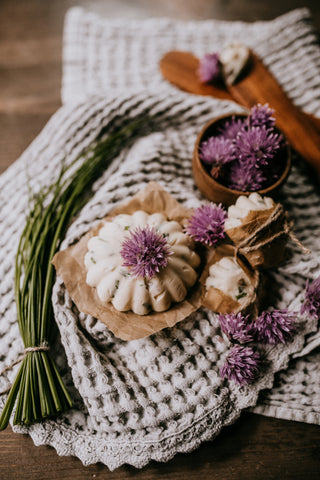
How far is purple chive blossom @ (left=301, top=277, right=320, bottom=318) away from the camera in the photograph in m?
0.58

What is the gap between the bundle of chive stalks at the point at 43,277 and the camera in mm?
558

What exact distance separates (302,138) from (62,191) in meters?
0.46

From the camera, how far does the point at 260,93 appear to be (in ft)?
2.46

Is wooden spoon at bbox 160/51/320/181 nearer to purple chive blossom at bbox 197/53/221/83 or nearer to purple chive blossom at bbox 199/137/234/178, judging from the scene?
purple chive blossom at bbox 197/53/221/83

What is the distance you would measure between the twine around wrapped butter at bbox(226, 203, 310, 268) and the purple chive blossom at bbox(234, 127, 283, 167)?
84mm

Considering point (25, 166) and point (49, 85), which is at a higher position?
point (49, 85)

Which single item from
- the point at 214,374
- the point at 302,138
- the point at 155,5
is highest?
the point at 155,5

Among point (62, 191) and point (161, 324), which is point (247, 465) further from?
point (62, 191)

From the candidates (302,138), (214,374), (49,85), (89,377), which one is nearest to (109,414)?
(89,377)

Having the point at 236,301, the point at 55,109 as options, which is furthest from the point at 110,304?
the point at 55,109

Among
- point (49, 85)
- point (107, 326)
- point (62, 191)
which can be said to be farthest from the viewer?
point (49, 85)

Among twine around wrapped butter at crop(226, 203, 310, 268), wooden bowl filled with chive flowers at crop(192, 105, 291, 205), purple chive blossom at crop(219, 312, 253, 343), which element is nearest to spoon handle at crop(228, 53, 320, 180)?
→ wooden bowl filled with chive flowers at crop(192, 105, 291, 205)

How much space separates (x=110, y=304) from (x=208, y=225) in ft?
0.63

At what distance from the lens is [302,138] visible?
707 millimetres
